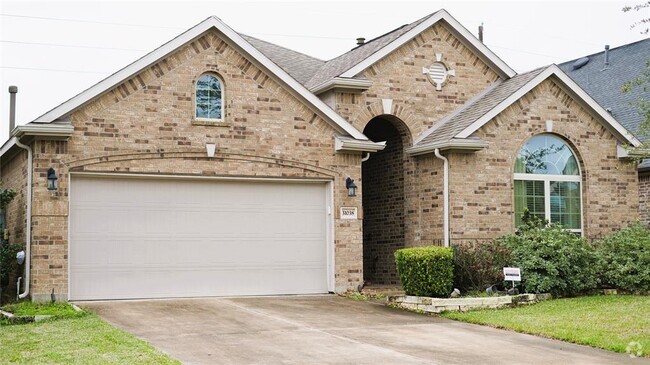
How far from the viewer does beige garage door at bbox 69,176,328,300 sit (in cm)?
1669

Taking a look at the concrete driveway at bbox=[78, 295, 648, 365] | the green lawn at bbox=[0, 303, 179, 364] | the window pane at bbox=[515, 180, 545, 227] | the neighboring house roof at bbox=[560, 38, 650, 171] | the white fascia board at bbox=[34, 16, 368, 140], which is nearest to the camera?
the green lawn at bbox=[0, 303, 179, 364]

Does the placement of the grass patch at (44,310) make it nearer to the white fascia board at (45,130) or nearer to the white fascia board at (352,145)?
the white fascia board at (45,130)

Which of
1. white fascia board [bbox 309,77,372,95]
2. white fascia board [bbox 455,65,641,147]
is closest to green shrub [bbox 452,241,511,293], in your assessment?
white fascia board [bbox 455,65,641,147]

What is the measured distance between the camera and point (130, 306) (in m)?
15.7

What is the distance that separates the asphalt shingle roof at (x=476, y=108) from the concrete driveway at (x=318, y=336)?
17.2 ft

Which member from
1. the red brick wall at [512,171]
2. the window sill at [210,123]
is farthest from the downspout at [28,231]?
the red brick wall at [512,171]

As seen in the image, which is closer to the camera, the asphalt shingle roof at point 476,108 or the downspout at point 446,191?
the downspout at point 446,191

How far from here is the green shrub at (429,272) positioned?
16594 millimetres

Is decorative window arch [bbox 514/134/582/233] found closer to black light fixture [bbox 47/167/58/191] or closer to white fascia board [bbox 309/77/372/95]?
white fascia board [bbox 309/77/372/95]

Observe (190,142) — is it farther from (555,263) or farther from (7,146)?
(555,263)

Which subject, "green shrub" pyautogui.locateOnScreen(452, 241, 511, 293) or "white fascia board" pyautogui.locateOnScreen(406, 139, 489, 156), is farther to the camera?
"white fascia board" pyautogui.locateOnScreen(406, 139, 489, 156)

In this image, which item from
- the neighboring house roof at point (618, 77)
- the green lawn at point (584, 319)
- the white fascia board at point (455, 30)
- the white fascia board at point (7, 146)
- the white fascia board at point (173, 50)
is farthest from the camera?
the neighboring house roof at point (618, 77)

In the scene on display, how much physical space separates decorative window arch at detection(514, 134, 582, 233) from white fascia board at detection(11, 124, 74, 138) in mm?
10597

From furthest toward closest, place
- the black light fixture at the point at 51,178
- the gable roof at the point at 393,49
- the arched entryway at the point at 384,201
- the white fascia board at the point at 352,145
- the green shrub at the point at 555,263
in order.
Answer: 1. the arched entryway at the point at 384,201
2. the gable roof at the point at 393,49
3. the white fascia board at the point at 352,145
4. the green shrub at the point at 555,263
5. the black light fixture at the point at 51,178
